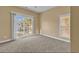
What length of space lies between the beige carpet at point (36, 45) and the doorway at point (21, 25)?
0.12 meters

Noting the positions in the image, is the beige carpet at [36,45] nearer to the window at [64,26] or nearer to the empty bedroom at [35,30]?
the empty bedroom at [35,30]

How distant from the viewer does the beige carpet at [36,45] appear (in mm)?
2139

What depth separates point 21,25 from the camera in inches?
85.3

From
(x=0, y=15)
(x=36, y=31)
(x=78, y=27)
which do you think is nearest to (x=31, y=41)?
(x=36, y=31)

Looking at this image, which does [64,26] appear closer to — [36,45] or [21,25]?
[36,45]

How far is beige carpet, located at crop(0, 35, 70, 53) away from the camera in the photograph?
7.02ft

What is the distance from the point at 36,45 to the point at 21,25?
0.58 m

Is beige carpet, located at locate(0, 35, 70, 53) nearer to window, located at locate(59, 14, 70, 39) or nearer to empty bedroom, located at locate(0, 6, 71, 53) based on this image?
empty bedroom, located at locate(0, 6, 71, 53)

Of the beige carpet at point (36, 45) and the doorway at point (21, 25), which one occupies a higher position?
the doorway at point (21, 25)

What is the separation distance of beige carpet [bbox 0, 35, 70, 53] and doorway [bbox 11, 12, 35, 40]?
12cm

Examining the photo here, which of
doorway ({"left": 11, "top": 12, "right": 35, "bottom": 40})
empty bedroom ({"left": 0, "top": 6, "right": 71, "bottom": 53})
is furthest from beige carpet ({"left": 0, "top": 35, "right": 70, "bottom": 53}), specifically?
doorway ({"left": 11, "top": 12, "right": 35, "bottom": 40})

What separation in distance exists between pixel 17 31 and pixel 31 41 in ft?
1.31

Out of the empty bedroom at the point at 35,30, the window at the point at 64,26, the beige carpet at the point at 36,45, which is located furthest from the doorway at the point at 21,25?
the window at the point at 64,26
